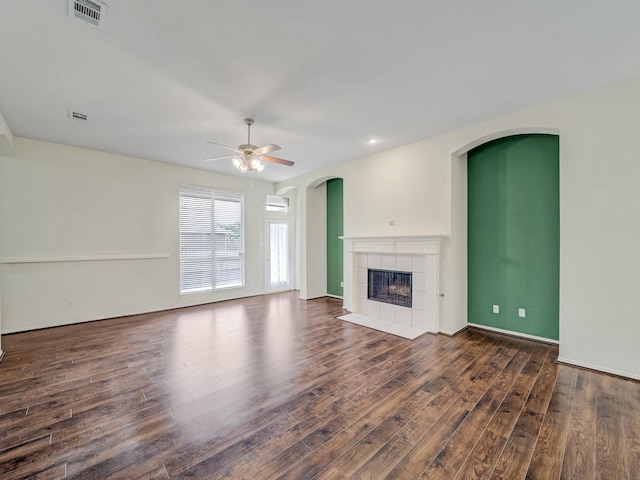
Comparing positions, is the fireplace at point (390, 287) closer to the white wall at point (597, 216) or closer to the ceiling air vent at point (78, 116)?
the white wall at point (597, 216)

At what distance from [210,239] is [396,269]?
417 cm

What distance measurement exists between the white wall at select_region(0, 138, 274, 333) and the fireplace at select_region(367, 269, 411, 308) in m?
3.77

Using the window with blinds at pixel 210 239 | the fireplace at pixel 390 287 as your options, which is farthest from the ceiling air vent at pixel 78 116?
the fireplace at pixel 390 287

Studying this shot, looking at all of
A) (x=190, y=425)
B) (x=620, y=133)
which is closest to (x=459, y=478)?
(x=190, y=425)

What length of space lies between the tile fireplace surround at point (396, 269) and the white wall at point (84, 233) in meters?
3.44

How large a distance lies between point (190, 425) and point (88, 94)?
11.6 feet

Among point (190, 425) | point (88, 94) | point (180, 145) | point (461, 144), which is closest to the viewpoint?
point (190, 425)

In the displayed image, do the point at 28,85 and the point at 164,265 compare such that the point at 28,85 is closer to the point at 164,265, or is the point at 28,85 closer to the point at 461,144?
the point at 164,265

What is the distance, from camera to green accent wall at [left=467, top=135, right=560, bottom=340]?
3.68m

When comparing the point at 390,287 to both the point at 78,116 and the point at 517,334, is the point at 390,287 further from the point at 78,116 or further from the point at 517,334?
the point at 78,116

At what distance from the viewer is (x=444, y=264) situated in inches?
166

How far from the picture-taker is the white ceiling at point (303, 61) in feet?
6.46

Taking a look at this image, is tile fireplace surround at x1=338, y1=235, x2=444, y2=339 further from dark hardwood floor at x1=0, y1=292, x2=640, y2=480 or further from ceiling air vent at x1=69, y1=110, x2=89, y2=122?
ceiling air vent at x1=69, y1=110, x2=89, y2=122

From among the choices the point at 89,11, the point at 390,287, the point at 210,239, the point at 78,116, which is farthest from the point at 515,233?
the point at 78,116
